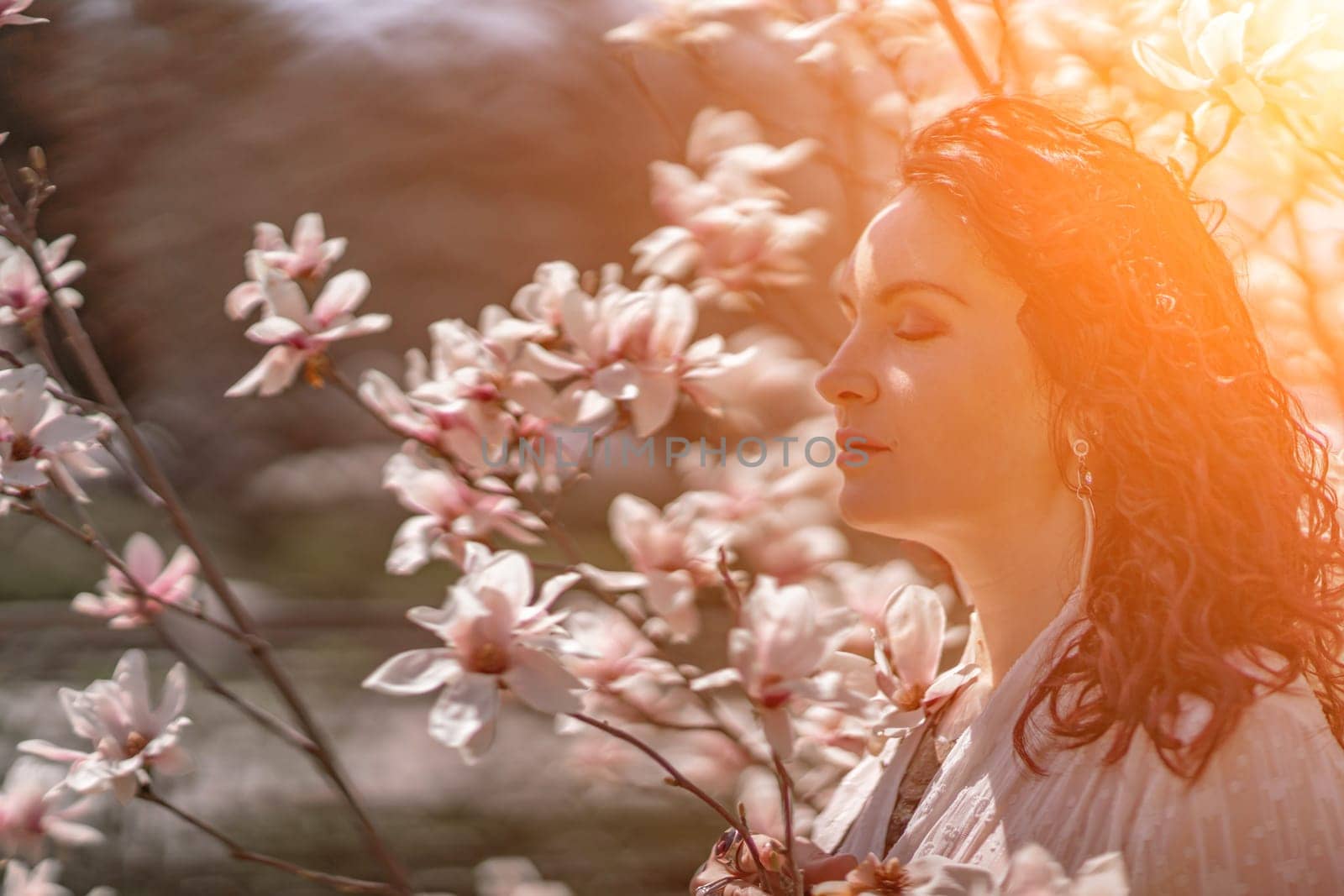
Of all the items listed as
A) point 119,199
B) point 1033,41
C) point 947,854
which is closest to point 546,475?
point 947,854

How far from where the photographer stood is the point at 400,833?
9.04 feet

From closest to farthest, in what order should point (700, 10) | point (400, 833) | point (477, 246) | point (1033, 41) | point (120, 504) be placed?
point (700, 10) < point (1033, 41) < point (400, 833) < point (120, 504) < point (477, 246)

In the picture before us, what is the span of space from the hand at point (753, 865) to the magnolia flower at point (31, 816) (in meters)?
0.39

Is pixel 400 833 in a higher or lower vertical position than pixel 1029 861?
lower

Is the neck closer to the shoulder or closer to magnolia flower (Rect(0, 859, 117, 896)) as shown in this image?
the shoulder

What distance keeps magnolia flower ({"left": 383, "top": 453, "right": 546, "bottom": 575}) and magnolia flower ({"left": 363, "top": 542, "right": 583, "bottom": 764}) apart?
23 cm

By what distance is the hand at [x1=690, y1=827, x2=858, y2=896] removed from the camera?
2.09 feet

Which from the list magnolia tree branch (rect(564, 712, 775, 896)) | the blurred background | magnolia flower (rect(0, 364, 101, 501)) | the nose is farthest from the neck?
the blurred background

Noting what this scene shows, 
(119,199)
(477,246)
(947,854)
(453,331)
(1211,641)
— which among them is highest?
(453,331)

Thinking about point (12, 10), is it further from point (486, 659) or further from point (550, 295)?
point (486, 659)

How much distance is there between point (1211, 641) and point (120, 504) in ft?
12.3

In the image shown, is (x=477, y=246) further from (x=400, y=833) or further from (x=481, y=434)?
(x=481, y=434)

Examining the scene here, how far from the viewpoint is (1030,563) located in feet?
2.57

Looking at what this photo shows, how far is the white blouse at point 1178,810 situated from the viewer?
580mm
